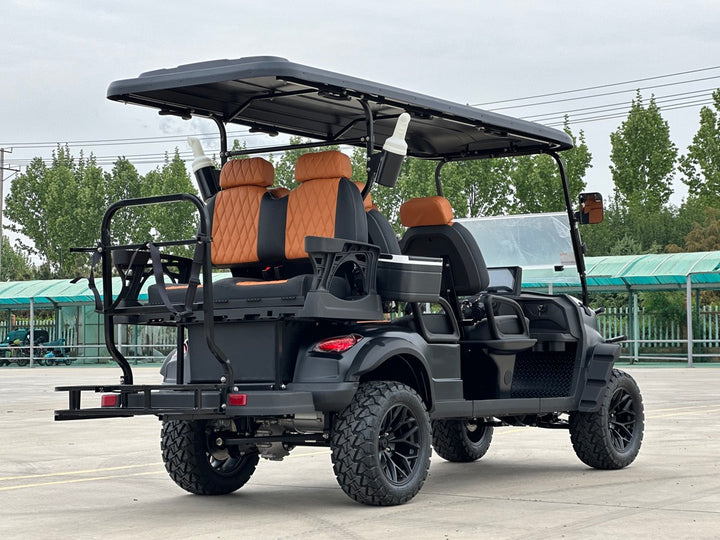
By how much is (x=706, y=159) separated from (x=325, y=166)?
144ft

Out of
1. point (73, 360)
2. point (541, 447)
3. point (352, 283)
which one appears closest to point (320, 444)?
point (352, 283)

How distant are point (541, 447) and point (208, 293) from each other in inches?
206

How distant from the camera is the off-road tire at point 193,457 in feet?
27.7

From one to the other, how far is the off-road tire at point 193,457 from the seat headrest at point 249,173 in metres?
1.67

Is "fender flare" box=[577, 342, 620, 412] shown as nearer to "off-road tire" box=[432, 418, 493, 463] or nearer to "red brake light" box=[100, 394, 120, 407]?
"off-road tire" box=[432, 418, 493, 463]

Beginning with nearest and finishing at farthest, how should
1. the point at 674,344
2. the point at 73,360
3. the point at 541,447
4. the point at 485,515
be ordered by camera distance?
the point at 485,515 < the point at 541,447 < the point at 674,344 < the point at 73,360

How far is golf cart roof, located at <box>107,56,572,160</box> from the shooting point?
752 centimetres

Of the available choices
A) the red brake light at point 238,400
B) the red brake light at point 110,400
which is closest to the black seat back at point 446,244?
the red brake light at point 238,400

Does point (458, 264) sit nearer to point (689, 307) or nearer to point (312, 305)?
point (312, 305)

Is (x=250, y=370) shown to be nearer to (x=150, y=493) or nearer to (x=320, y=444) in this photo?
(x=320, y=444)

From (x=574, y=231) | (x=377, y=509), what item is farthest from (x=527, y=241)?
(x=377, y=509)

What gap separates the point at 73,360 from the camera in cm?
4419

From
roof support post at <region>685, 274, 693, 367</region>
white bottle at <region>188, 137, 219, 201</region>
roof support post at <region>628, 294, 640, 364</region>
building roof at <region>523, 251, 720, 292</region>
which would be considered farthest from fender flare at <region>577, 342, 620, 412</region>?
roof support post at <region>628, 294, 640, 364</region>

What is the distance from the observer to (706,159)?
4916 centimetres
